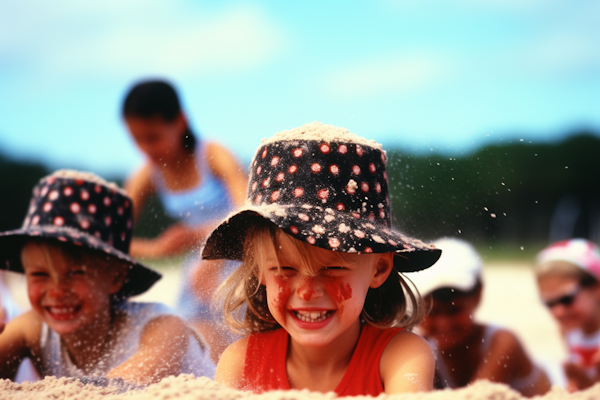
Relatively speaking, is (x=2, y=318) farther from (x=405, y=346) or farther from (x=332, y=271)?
(x=405, y=346)

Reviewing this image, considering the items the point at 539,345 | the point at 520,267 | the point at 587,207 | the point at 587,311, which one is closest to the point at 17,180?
the point at 520,267

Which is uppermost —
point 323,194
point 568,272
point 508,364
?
point 323,194

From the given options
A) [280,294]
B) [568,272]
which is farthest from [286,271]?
[568,272]

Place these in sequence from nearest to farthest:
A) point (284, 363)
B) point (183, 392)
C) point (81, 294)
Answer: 1. point (183, 392)
2. point (284, 363)
3. point (81, 294)

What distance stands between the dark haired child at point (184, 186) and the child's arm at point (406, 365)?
2.20 ft

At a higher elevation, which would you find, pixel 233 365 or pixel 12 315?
pixel 233 365

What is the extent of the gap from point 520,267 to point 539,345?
11.2 metres

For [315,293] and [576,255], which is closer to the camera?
[315,293]

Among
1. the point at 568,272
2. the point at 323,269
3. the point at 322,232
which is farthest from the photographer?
the point at 568,272

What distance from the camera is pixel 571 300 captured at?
3617mm

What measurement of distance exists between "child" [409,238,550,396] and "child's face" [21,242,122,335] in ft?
4.81

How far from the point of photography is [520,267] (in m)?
17.4

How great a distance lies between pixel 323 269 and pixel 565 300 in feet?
8.60

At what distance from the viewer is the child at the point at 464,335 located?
8.07 feet
